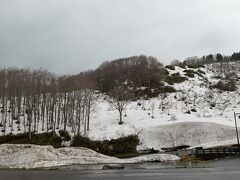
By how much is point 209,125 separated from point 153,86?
38.3 m

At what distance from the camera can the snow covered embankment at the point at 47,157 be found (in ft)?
141

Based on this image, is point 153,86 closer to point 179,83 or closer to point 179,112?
point 179,83

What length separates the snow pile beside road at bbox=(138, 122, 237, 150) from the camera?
2429 inches

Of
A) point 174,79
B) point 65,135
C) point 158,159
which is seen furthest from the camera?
point 174,79

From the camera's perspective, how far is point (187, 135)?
209ft

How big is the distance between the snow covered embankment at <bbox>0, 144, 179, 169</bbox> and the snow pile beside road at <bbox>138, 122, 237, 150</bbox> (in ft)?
44.7

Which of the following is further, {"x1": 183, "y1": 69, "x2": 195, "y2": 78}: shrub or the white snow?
{"x1": 183, "y1": 69, "x2": 195, "y2": 78}: shrub

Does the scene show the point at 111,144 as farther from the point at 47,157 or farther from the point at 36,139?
the point at 47,157

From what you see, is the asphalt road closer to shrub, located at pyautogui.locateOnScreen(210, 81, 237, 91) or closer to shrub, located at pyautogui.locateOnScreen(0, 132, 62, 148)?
shrub, located at pyautogui.locateOnScreen(0, 132, 62, 148)

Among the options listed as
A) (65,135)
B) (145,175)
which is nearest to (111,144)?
(65,135)

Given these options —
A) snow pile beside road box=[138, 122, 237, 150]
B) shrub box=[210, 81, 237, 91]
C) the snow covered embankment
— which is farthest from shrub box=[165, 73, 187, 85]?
the snow covered embankment

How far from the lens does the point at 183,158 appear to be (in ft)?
152

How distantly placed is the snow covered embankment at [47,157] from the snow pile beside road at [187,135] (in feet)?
44.7

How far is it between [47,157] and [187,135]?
29434 millimetres
